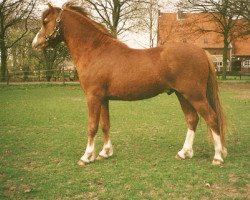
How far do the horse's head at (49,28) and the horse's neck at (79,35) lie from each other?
0.15m

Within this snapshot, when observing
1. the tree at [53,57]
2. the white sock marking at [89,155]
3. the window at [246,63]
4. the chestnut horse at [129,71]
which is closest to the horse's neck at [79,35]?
the chestnut horse at [129,71]

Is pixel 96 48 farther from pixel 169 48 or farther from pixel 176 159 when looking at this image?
Result: pixel 176 159

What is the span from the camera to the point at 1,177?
5996mm

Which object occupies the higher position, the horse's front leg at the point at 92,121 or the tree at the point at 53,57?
the tree at the point at 53,57

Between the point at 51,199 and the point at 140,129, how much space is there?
19.3 ft

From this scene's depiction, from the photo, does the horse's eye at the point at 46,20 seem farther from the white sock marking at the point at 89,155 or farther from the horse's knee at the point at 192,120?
the horse's knee at the point at 192,120

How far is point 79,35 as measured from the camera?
7.09 meters

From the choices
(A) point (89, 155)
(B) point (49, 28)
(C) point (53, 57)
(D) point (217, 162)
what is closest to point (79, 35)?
(B) point (49, 28)

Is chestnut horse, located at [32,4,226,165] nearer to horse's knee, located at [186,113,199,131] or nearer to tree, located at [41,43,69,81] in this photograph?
horse's knee, located at [186,113,199,131]

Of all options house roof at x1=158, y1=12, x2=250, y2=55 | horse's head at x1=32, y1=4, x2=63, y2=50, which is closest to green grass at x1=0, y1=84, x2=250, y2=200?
horse's head at x1=32, y1=4, x2=63, y2=50

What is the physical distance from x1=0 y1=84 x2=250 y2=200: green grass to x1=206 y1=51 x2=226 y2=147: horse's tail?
2.11ft

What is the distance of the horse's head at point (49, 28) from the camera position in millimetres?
7043

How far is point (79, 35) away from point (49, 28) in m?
0.61

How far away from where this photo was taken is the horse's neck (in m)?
7.06
